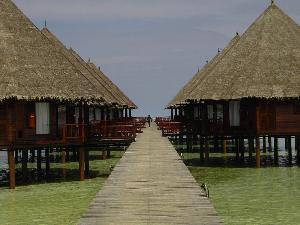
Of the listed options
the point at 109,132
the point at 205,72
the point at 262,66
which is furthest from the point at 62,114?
the point at 205,72

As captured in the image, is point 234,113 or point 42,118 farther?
point 234,113

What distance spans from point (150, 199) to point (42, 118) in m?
14.4

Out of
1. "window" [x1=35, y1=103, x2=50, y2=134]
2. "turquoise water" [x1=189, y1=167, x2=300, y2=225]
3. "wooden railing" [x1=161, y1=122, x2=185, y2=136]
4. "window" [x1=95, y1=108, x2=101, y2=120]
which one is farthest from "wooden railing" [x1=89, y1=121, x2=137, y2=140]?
"window" [x1=95, y1=108, x2=101, y2=120]

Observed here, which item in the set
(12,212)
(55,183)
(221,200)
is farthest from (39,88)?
(221,200)

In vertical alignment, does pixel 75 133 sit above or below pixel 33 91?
below

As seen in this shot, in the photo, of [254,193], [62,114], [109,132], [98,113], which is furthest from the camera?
[98,113]

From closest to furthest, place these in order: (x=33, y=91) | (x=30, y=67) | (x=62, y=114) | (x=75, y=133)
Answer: (x=33, y=91), (x=30, y=67), (x=75, y=133), (x=62, y=114)

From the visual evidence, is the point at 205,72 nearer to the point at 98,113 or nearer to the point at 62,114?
the point at 98,113

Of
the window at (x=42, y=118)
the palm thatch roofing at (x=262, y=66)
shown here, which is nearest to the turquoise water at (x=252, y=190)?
Result: the palm thatch roofing at (x=262, y=66)

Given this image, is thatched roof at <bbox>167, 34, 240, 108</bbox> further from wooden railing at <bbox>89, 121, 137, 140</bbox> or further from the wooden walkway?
the wooden walkway

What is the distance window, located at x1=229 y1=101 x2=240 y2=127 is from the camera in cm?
3478

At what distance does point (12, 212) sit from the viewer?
19.8 meters

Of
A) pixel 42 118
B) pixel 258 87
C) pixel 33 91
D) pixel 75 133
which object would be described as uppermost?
pixel 258 87

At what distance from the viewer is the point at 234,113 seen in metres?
34.9
